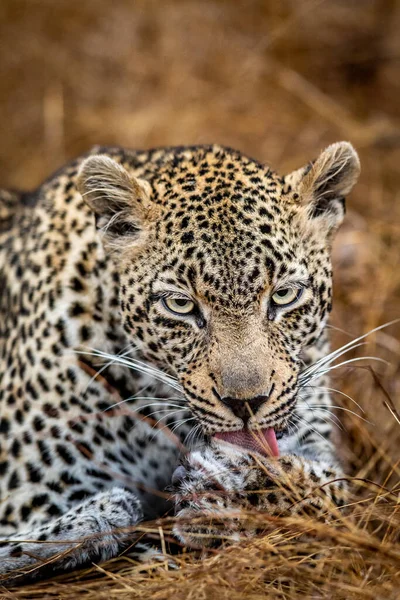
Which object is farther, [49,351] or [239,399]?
[49,351]

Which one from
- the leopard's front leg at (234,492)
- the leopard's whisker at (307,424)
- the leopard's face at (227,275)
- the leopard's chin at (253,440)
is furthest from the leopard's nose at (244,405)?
the leopard's whisker at (307,424)

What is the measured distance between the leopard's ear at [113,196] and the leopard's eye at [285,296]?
0.87 m

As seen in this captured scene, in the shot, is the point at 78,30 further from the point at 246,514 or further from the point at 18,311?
the point at 246,514

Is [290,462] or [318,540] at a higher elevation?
[290,462]

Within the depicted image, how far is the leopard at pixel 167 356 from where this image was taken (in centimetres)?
478

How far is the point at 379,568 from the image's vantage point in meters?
4.39

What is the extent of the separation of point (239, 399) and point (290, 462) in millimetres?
772

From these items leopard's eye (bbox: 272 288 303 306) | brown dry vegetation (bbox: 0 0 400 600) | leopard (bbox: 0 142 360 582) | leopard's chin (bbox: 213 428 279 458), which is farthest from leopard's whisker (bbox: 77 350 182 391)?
brown dry vegetation (bbox: 0 0 400 600)

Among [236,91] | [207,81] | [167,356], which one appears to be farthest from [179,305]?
[207,81]

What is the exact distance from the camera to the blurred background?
11.5 meters

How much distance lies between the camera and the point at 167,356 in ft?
16.6

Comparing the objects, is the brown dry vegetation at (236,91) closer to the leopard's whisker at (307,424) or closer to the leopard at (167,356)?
the leopard's whisker at (307,424)

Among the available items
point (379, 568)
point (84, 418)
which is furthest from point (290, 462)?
point (84, 418)

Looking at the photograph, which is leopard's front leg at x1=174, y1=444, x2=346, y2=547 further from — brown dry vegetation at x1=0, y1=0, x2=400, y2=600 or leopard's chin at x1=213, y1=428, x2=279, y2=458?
brown dry vegetation at x1=0, y1=0, x2=400, y2=600
